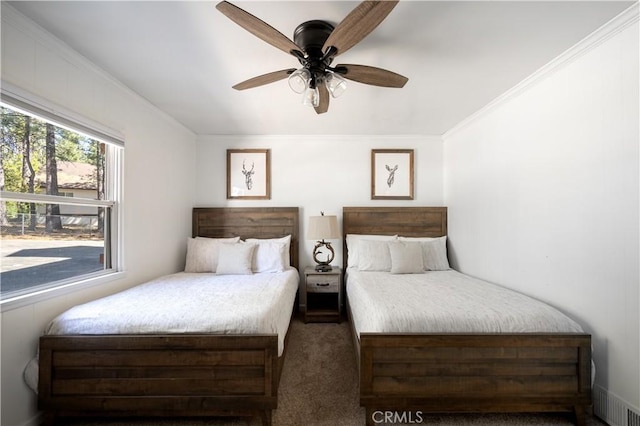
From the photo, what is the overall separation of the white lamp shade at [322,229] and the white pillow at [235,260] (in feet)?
2.44

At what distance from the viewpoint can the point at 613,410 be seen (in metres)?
1.45

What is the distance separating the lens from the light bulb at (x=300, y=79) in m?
1.53

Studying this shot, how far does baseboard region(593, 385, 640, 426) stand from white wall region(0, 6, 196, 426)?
3.45m

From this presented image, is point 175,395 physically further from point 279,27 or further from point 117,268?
point 279,27

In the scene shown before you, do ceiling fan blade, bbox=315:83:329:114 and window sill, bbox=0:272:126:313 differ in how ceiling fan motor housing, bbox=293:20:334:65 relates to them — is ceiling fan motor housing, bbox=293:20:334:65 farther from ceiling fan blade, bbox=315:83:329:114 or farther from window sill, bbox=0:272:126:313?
window sill, bbox=0:272:126:313

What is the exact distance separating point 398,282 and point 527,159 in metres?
1.54

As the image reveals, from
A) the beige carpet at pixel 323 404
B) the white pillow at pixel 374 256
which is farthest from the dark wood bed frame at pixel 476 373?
the white pillow at pixel 374 256

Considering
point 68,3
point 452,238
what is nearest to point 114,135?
point 68,3

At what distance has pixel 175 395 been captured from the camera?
1412 millimetres

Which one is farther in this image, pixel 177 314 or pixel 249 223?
pixel 249 223

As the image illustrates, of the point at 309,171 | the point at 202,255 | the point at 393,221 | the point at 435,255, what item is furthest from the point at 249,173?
the point at 435,255

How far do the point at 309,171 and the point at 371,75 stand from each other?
1.87 meters

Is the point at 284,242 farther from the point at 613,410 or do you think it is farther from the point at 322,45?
the point at 613,410

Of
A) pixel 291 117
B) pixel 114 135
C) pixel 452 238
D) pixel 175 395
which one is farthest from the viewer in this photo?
pixel 452 238
